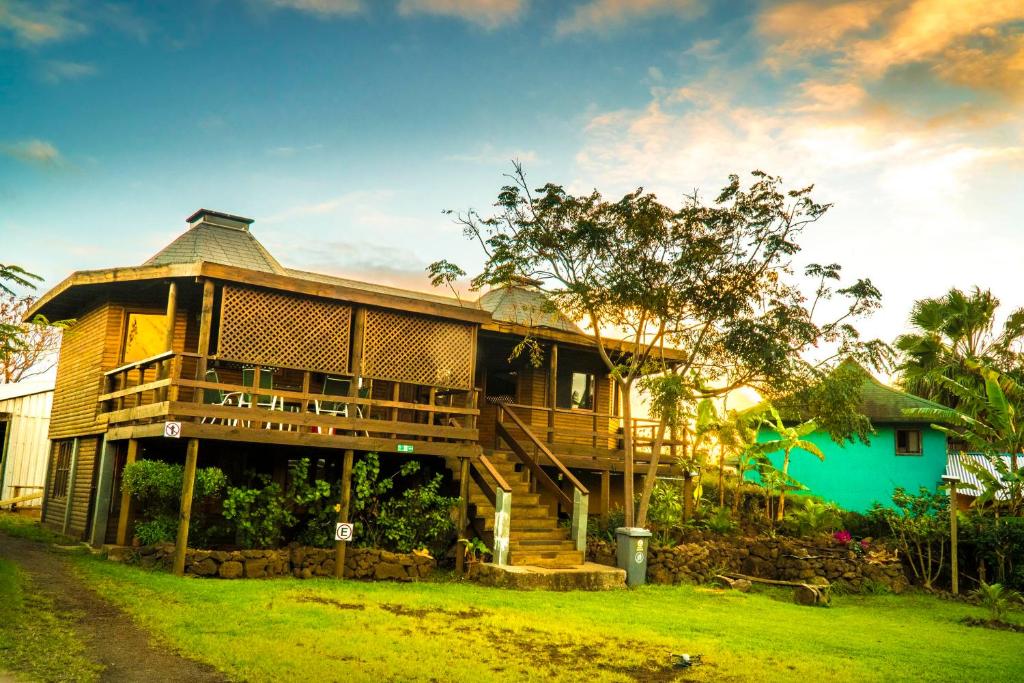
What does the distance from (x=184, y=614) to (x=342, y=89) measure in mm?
11967

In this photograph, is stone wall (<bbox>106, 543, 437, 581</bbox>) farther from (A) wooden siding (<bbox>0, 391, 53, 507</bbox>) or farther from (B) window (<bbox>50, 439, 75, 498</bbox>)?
(A) wooden siding (<bbox>0, 391, 53, 507</bbox>)

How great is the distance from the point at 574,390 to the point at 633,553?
7.67 m

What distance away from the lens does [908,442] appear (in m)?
27.8

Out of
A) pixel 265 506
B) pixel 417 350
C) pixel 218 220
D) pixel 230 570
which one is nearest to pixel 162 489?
pixel 265 506

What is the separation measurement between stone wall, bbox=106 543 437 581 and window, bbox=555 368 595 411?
8.54 metres

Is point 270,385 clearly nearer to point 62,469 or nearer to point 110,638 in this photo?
point 110,638

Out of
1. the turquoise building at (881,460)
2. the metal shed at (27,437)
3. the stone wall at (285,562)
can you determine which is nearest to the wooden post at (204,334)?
the stone wall at (285,562)

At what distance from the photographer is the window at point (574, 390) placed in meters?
21.6

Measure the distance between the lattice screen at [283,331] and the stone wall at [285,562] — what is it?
296cm

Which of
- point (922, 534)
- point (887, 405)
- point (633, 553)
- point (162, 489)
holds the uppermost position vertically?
point (887, 405)

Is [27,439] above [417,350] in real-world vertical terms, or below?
below

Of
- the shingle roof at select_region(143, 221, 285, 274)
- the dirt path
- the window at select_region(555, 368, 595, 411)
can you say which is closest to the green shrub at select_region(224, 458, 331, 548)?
the dirt path

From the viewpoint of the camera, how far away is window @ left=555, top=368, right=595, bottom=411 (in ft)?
71.0

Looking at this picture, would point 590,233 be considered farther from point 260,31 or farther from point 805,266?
point 260,31
